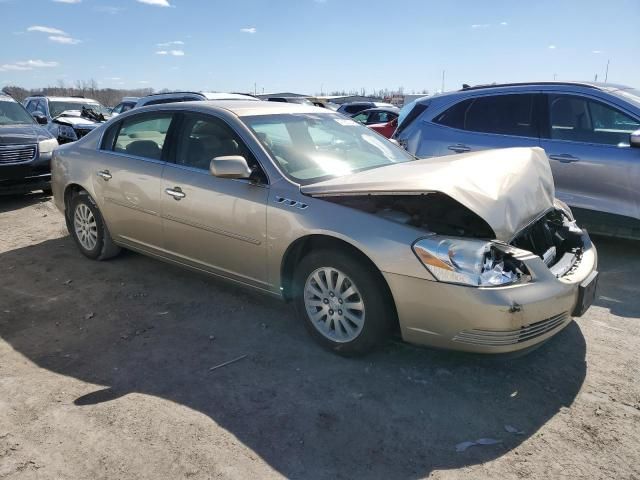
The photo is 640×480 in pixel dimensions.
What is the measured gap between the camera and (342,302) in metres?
3.32

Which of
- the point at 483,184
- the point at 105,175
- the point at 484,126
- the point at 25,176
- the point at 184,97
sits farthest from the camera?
the point at 184,97

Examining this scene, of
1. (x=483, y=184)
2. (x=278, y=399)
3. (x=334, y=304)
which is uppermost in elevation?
(x=483, y=184)

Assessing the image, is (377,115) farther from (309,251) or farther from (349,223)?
(349,223)

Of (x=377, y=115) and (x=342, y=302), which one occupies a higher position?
(x=377, y=115)

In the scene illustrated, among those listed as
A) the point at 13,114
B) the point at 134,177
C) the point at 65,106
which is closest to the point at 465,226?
the point at 134,177

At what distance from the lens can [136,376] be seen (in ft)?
10.6

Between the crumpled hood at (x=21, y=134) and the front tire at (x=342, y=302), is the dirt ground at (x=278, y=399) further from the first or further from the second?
the crumpled hood at (x=21, y=134)

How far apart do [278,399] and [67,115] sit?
1436cm

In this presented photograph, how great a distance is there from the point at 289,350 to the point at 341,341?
1.32ft

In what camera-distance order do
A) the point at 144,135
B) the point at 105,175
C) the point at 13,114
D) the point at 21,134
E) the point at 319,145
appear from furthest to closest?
the point at 13,114
the point at 21,134
the point at 105,175
the point at 144,135
the point at 319,145

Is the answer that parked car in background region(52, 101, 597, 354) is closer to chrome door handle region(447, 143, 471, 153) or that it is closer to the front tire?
the front tire

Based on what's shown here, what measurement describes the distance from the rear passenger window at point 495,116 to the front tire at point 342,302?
3650 mm

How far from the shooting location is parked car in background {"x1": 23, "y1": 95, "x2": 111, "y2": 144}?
1347 cm

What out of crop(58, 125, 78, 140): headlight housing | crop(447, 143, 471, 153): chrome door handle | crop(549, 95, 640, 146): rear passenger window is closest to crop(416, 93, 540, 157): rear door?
crop(447, 143, 471, 153): chrome door handle
